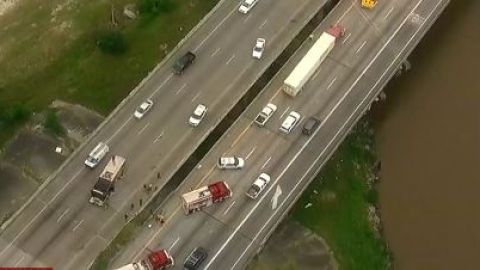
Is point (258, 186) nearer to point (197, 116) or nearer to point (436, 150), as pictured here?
point (197, 116)

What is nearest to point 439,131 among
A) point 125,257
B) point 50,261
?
point 125,257

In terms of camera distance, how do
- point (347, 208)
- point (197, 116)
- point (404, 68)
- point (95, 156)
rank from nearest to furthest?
point (95, 156), point (197, 116), point (347, 208), point (404, 68)

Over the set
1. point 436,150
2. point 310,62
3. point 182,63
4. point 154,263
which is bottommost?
point 154,263

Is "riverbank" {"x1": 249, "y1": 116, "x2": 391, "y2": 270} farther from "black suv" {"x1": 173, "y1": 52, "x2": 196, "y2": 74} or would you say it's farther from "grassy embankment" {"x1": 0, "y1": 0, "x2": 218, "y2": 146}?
"grassy embankment" {"x1": 0, "y1": 0, "x2": 218, "y2": 146}

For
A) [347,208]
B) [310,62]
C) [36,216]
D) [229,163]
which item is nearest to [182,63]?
[229,163]

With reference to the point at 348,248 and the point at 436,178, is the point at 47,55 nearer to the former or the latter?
the point at 348,248

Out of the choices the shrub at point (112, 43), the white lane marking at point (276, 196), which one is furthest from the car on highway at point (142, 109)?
the white lane marking at point (276, 196)
